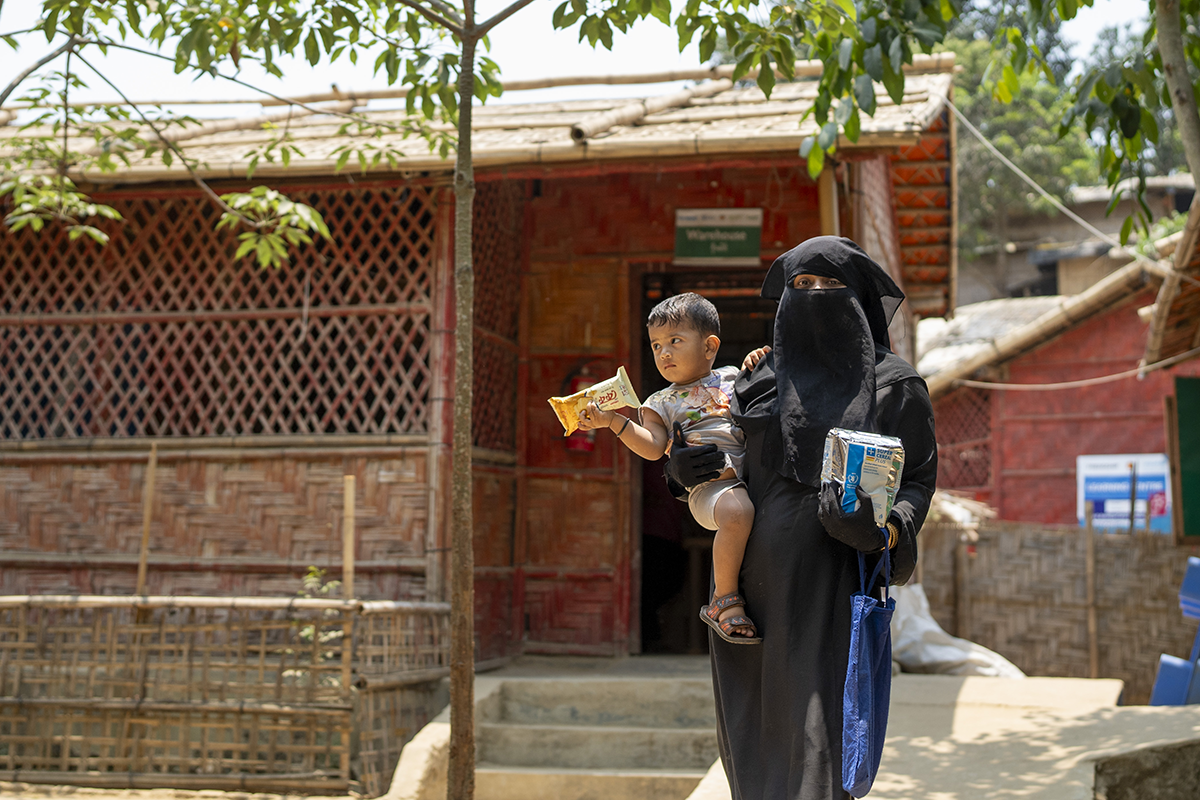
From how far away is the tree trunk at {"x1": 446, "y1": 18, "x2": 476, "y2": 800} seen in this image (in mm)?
3965

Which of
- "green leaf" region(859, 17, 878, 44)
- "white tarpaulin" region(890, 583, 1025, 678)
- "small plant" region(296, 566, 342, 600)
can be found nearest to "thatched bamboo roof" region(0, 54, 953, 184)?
"green leaf" region(859, 17, 878, 44)

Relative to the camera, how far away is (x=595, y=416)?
2.39 m

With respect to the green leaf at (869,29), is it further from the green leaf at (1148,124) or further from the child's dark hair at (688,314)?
the child's dark hair at (688,314)

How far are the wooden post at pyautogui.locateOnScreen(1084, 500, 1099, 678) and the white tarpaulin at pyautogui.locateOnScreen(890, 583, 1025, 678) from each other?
2935 mm

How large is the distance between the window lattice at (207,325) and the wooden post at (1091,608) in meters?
5.92

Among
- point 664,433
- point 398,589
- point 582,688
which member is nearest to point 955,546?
point 582,688

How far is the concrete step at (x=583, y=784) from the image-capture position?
5.10 metres

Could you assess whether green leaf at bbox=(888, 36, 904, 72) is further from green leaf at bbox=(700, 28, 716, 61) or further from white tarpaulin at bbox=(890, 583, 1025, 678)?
white tarpaulin at bbox=(890, 583, 1025, 678)

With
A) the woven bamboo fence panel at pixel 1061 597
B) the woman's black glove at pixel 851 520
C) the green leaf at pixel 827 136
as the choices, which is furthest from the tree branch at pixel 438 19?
the woven bamboo fence panel at pixel 1061 597

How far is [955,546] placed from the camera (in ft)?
32.0

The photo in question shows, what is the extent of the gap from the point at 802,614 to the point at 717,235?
15.3 ft

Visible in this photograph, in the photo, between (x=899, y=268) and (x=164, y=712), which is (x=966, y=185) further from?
(x=164, y=712)

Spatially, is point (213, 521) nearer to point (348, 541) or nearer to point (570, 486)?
point (348, 541)

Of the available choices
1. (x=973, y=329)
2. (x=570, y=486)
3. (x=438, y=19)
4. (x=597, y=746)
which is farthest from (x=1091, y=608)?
(x=973, y=329)
